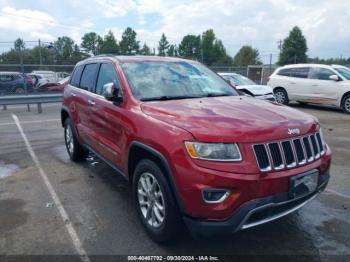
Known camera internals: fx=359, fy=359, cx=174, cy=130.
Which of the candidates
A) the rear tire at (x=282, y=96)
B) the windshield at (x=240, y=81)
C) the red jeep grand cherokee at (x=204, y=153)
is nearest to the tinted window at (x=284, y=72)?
the rear tire at (x=282, y=96)

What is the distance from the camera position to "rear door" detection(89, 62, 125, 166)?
4.20m

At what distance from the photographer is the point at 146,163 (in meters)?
3.53

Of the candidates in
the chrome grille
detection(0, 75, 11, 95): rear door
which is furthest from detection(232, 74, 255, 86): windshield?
detection(0, 75, 11, 95): rear door

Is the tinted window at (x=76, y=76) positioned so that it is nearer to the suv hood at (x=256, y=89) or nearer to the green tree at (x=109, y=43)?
the suv hood at (x=256, y=89)

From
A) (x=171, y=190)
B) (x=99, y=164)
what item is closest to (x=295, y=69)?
(x=99, y=164)

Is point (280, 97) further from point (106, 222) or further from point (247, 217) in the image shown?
point (247, 217)

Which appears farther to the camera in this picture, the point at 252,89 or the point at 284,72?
the point at 284,72

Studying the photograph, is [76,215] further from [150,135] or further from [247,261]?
[247,261]

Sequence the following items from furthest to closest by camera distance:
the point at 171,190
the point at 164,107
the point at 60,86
A: the point at 60,86
the point at 164,107
the point at 171,190

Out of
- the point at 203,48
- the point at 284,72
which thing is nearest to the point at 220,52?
the point at 203,48

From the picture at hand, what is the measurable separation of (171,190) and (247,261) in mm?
973

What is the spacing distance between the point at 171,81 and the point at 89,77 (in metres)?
1.73

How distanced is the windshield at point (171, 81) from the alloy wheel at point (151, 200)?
939mm

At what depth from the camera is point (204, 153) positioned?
9.81 feet
